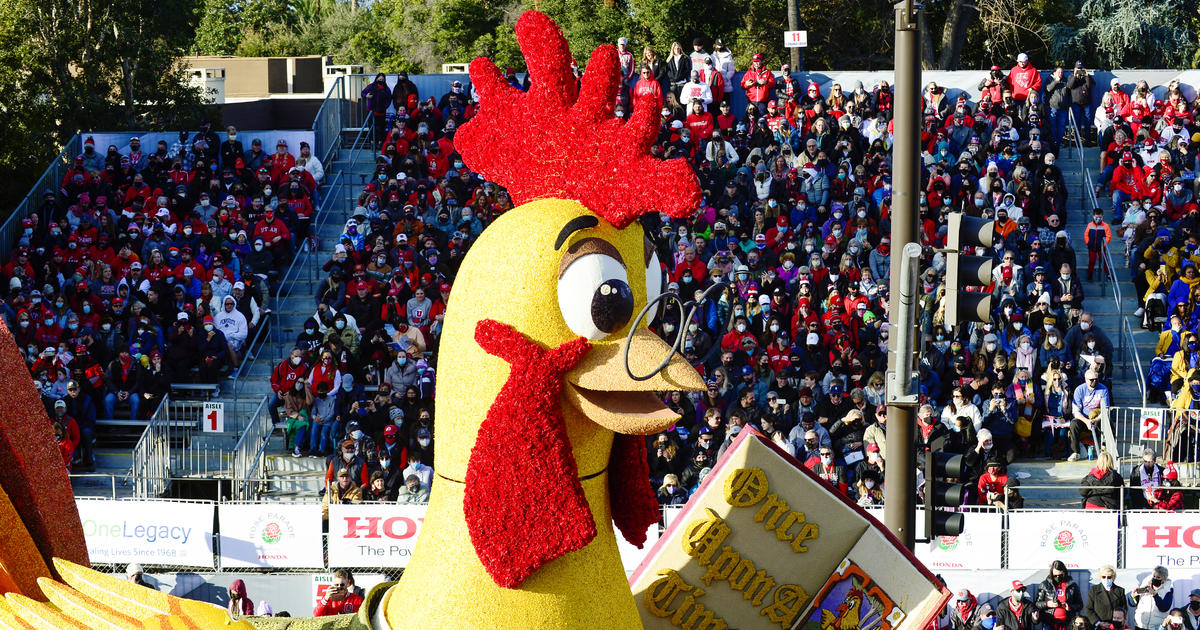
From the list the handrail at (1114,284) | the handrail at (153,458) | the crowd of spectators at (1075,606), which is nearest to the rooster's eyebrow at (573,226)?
the crowd of spectators at (1075,606)

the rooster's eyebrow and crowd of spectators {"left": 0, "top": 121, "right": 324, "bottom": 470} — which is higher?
the rooster's eyebrow

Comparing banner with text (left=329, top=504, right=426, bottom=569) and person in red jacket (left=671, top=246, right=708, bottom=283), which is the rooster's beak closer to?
banner with text (left=329, top=504, right=426, bottom=569)

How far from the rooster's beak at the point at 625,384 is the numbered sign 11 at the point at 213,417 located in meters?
11.4

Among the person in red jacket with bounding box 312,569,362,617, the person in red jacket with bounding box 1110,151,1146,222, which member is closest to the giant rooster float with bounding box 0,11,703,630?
the person in red jacket with bounding box 312,569,362,617

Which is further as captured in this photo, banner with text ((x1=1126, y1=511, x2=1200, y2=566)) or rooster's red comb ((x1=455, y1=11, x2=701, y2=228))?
banner with text ((x1=1126, y1=511, x2=1200, y2=566))

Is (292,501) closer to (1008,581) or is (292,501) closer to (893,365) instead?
(1008,581)

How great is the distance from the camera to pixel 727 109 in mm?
21406

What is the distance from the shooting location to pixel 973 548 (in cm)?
1309

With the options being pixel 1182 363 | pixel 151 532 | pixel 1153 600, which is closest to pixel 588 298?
pixel 1153 600

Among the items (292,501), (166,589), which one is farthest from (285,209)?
(166,589)

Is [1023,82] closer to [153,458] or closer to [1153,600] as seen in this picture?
[1153,600]

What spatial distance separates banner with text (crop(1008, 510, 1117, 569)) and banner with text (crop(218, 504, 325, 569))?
6.04 m

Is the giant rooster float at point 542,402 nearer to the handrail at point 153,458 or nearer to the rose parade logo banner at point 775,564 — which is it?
the rose parade logo banner at point 775,564

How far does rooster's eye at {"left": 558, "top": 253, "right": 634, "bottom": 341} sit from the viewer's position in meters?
4.96
